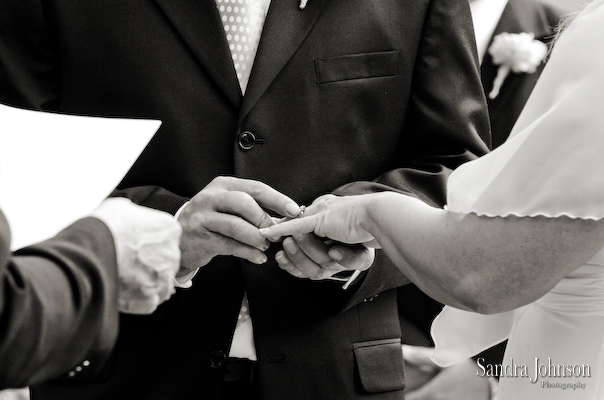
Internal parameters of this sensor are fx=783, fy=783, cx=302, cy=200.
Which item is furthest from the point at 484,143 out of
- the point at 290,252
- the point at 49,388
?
the point at 49,388

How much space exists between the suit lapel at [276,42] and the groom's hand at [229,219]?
26 cm

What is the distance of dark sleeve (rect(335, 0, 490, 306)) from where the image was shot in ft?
7.14

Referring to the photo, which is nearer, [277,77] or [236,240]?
[236,240]

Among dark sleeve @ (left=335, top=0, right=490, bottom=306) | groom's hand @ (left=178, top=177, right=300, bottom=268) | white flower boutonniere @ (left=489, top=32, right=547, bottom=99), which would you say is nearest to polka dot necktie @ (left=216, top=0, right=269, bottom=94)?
groom's hand @ (left=178, top=177, right=300, bottom=268)

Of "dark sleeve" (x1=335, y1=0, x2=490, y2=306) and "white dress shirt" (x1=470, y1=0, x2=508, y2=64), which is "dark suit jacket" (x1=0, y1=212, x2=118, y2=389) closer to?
"dark sleeve" (x1=335, y1=0, x2=490, y2=306)

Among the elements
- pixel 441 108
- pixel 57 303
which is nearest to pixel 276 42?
pixel 441 108

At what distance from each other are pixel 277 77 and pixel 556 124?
0.86 m

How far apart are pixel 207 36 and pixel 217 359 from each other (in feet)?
2.81

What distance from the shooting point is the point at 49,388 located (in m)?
2.10

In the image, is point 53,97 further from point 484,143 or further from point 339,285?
point 484,143

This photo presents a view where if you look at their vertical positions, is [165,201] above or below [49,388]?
above

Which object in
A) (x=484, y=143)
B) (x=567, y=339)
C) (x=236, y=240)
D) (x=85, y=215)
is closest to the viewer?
(x=85, y=215)

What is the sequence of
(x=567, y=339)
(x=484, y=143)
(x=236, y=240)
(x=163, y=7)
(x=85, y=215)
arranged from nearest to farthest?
(x=85, y=215) → (x=567, y=339) → (x=236, y=240) → (x=163, y=7) → (x=484, y=143)

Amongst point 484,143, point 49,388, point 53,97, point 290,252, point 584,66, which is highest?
point 584,66
